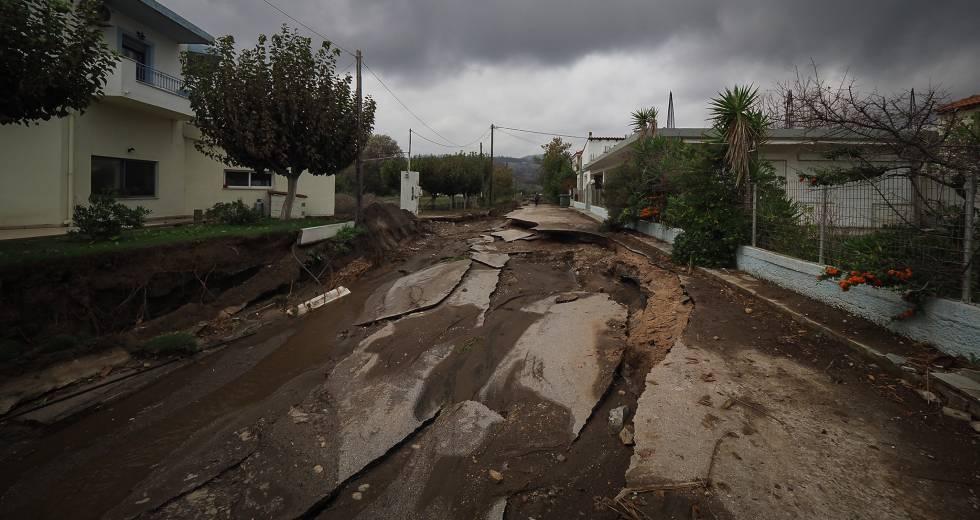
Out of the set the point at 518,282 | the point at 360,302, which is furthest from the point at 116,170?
the point at 518,282

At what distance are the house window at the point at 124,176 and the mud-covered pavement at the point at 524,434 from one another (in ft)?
28.8

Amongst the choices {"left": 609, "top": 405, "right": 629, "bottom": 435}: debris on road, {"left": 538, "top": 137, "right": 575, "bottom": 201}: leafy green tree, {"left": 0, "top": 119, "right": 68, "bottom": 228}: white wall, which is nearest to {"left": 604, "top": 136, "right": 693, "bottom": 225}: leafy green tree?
{"left": 609, "top": 405, "right": 629, "bottom": 435}: debris on road

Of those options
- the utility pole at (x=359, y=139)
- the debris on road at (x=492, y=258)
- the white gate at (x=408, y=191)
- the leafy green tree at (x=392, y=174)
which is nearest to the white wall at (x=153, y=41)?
the utility pole at (x=359, y=139)

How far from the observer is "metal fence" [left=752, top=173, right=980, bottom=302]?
4.55 meters

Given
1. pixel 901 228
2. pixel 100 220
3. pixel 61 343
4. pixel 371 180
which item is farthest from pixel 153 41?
pixel 371 180

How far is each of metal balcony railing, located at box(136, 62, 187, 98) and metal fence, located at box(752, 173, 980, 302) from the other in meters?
15.1

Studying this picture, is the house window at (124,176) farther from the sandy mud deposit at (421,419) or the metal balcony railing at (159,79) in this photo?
the sandy mud deposit at (421,419)

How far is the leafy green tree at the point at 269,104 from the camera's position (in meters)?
12.5

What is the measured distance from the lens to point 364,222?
15375 millimetres

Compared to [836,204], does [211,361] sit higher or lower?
lower

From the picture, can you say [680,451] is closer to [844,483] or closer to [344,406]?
[844,483]

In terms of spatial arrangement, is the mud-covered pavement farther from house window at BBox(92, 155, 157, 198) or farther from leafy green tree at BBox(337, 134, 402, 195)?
leafy green tree at BBox(337, 134, 402, 195)

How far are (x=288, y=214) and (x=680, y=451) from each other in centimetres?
1345

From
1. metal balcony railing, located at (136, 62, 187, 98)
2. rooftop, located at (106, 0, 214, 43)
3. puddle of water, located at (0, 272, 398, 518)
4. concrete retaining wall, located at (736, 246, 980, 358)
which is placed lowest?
puddle of water, located at (0, 272, 398, 518)
